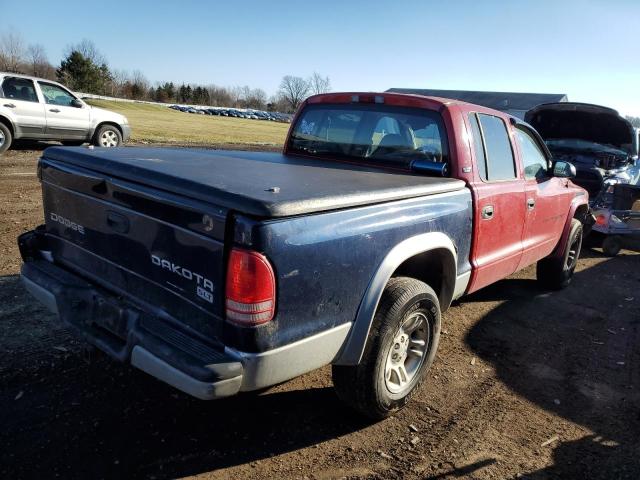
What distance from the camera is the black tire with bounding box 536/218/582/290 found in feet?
18.4

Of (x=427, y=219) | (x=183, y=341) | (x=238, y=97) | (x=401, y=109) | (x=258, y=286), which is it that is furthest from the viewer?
(x=238, y=97)

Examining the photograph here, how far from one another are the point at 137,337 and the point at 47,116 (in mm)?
11673

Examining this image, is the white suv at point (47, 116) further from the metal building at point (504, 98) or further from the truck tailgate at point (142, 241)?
the metal building at point (504, 98)

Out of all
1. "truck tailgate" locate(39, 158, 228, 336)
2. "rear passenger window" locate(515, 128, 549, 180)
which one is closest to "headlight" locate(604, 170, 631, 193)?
"rear passenger window" locate(515, 128, 549, 180)

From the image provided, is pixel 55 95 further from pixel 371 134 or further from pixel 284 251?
pixel 284 251

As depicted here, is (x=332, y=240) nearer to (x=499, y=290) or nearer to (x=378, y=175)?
(x=378, y=175)

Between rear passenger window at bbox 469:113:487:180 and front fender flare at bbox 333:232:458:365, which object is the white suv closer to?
rear passenger window at bbox 469:113:487:180

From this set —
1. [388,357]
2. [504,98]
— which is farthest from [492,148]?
[504,98]

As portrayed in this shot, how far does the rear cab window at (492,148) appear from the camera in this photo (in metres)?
3.94

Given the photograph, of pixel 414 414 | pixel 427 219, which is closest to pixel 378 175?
pixel 427 219

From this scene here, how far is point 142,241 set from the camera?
2570 millimetres

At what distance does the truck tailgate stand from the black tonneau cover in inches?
2.4

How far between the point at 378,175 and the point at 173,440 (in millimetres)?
2094

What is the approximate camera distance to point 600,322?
4984mm
